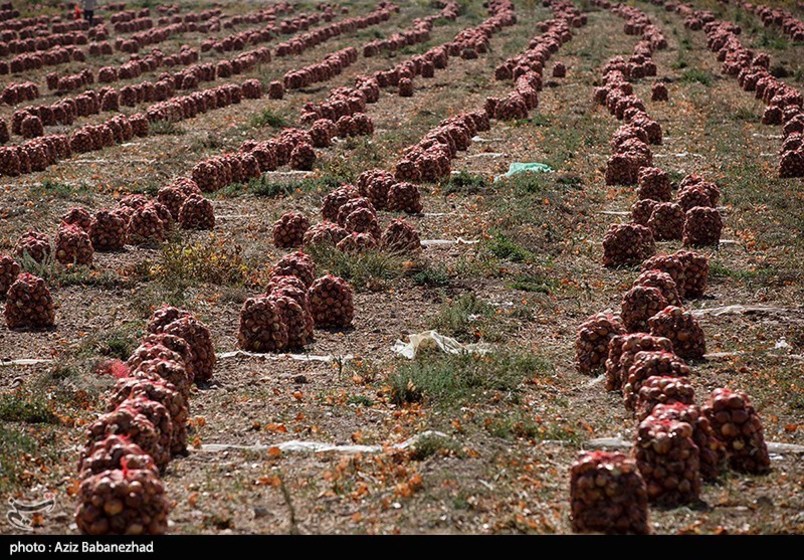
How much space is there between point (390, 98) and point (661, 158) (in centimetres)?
1143

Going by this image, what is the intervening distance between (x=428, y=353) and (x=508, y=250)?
4625 mm

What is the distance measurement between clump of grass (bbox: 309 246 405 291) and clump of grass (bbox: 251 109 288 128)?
13.1 metres

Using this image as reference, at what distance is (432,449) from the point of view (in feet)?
30.4

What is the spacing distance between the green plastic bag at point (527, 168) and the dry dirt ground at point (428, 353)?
1.38 feet

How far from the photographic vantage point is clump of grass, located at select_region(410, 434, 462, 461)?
922 cm

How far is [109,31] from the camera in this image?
5262cm

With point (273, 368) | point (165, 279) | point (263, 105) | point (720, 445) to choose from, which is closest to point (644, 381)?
point (720, 445)

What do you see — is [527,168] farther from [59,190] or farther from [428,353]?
[428,353]

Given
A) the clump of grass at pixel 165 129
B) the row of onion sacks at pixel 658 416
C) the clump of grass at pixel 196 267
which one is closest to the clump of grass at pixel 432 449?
the row of onion sacks at pixel 658 416

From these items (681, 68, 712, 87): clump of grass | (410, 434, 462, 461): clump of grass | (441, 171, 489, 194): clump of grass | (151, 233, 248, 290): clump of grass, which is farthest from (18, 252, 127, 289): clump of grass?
(681, 68, 712, 87): clump of grass

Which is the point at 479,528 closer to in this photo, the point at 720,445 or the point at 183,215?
the point at 720,445

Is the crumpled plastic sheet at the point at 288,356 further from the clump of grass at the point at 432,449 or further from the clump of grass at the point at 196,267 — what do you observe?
the clump of grass at the point at 432,449

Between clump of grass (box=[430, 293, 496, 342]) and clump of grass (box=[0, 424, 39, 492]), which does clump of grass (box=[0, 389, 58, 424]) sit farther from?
clump of grass (box=[430, 293, 496, 342])

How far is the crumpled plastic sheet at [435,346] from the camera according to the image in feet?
40.0
